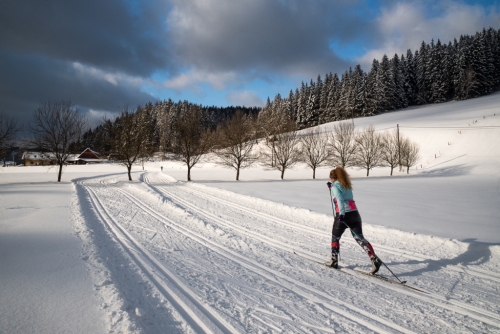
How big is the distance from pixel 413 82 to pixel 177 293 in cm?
9434

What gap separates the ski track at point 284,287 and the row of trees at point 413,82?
59741 millimetres

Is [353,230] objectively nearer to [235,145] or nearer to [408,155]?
[235,145]

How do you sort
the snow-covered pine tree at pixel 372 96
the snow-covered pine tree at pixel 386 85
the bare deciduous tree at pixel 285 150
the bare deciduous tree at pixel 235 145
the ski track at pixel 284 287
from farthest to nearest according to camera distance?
the snow-covered pine tree at pixel 372 96, the snow-covered pine tree at pixel 386 85, the bare deciduous tree at pixel 285 150, the bare deciduous tree at pixel 235 145, the ski track at pixel 284 287

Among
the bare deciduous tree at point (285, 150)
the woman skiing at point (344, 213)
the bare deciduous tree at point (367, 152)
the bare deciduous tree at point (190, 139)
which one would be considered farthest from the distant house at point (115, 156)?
the bare deciduous tree at point (367, 152)

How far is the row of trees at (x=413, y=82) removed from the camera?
219 ft

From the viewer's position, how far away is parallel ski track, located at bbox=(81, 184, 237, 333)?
3.01 metres

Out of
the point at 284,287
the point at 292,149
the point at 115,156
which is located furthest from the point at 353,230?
the point at 115,156

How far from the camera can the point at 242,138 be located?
27891 millimetres

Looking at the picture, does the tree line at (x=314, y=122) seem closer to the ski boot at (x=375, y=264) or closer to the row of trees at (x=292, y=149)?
the row of trees at (x=292, y=149)

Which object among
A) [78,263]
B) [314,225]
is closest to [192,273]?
[78,263]

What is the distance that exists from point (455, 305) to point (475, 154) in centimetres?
4682

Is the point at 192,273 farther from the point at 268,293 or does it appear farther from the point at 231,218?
the point at 231,218

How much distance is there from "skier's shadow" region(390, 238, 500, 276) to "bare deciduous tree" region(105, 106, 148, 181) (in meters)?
26.5

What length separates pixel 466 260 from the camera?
17.2ft
